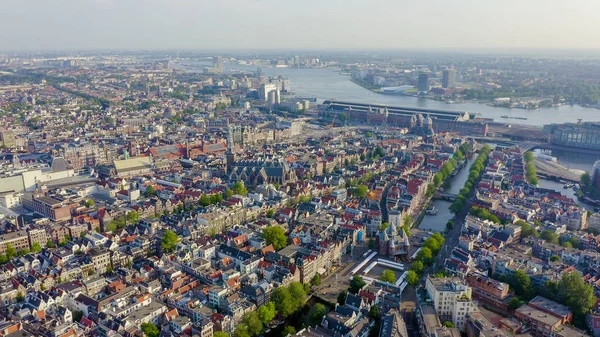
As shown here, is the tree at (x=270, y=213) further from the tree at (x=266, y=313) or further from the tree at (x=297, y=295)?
the tree at (x=266, y=313)

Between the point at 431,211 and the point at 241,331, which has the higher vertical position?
the point at 241,331

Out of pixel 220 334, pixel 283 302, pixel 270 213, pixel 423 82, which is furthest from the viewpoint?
pixel 423 82

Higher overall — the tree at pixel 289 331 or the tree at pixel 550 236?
the tree at pixel 550 236

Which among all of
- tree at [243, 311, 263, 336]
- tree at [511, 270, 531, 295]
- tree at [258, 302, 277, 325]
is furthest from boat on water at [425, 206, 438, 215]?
tree at [243, 311, 263, 336]

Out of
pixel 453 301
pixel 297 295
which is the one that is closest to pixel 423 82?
pixel 453 301

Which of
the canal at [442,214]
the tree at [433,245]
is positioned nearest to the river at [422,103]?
the canal at [442,214]

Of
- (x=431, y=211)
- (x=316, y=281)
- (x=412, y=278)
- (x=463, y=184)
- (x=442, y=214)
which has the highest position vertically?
(x=412, y=278)

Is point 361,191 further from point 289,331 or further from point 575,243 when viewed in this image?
point 289,331
